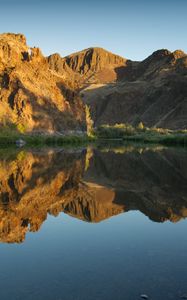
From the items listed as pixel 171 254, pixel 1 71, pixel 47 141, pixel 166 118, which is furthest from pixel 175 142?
pixel 166 118

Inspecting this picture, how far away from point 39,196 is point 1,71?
89422 millimetres

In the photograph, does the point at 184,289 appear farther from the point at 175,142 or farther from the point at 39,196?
the point at 175,142

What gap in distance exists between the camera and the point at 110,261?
8.96 metres

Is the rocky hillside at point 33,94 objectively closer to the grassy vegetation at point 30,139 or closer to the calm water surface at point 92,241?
the grassy vegetation at point 30,139

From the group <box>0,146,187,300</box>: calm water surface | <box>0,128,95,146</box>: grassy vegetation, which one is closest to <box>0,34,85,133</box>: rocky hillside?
<box>0,128,95,146</box>: grassy vegetation

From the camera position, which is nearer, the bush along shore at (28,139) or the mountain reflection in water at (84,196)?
the mountain reflection in water at (84,196)

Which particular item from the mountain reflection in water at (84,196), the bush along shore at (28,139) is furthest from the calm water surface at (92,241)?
the bush along shore at (28,139)

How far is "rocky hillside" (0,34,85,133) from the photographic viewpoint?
97.3 meters

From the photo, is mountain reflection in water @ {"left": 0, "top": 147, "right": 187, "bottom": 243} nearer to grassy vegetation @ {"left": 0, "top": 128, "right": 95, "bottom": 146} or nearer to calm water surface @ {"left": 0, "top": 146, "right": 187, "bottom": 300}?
calm water surface @ {"left": 0, "top": 146, "right": 187, "bottom": 300}

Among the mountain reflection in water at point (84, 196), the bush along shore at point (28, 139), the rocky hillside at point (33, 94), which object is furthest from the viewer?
the rocky hillside at point (33, 94)

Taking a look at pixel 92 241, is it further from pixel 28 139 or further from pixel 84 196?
pixel 28 139

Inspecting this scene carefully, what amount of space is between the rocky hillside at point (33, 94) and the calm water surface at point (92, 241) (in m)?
72.4

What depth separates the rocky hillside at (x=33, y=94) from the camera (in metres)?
97.3

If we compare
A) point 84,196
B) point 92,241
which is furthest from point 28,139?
point 92,241
